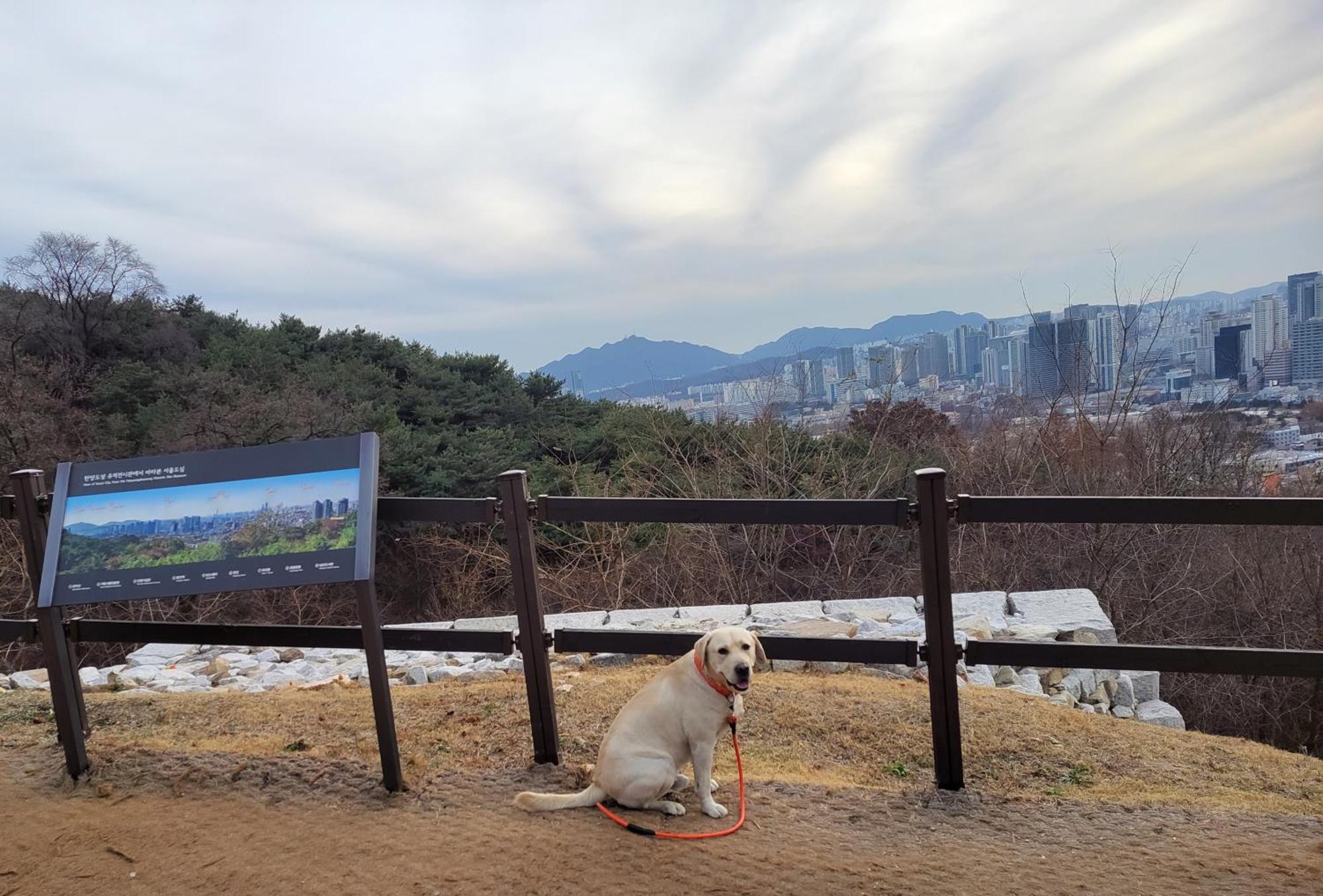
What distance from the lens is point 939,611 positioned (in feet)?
12.7

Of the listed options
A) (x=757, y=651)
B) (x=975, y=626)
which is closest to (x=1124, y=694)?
(x=975, y=626)

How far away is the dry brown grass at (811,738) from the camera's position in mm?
4656

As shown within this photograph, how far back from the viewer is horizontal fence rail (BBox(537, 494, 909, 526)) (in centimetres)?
397

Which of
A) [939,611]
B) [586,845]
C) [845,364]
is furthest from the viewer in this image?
[845,364]

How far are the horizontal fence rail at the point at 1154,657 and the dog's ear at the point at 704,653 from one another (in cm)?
124

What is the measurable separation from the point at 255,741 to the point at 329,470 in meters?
2.24

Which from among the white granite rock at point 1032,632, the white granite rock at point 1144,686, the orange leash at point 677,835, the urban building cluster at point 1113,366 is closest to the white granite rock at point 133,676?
the orange leash at point 677,835

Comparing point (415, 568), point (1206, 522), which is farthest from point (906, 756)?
point (415, 568)

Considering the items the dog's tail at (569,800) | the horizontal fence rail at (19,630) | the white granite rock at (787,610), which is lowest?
the white granite rock at (787,610)

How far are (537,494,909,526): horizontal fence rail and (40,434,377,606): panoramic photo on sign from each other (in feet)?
3.15

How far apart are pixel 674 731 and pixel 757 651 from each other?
0.51 meters

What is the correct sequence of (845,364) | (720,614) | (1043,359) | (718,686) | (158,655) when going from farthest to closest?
(845,364) → (1043,359) → (158,655) → (720,614) → (718,686)

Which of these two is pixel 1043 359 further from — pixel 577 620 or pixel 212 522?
pixel 212 522

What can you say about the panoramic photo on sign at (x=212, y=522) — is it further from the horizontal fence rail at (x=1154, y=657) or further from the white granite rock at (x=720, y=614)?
the white granite rock at (x=720, y=614)
